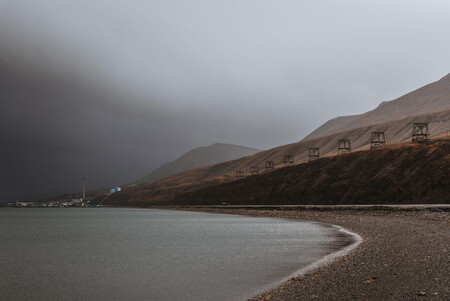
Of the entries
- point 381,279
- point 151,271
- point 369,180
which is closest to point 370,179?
point 369,180

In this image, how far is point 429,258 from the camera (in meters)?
20.4

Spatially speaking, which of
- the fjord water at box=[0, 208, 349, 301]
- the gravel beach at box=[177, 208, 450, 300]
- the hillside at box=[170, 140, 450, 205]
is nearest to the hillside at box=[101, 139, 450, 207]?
the hillside at box=[170, 140, 450, 205]

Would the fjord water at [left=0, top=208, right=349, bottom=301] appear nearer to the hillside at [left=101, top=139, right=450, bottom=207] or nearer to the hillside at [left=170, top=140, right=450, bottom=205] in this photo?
the hillside at [left=170, top=140, right=450, bottom=205]

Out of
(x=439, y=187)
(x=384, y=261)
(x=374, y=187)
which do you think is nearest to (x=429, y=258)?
(x=384, y=261)

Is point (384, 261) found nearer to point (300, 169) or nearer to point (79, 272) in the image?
point (79, 272)

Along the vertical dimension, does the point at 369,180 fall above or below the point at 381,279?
above

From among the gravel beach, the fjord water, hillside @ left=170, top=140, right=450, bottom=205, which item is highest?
hillside @ left=170, top=140, right=450, bottom=205

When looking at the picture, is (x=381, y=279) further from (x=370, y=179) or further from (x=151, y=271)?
(x=370, y=179)

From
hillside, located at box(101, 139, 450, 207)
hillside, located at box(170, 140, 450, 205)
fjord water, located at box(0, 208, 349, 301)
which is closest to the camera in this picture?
fjord water, located at box(0, 208, 349, 301)

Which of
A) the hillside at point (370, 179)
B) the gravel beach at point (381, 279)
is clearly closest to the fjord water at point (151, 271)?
the gravel beach at point (381, 279)

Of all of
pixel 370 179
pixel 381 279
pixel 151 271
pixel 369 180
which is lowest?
pixel 151 271

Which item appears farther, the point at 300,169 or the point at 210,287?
the point at 300,169

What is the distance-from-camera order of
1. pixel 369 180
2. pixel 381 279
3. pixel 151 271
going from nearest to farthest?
pixel 381 279, pixel 151 271, pixel 369 180

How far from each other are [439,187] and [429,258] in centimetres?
8573
